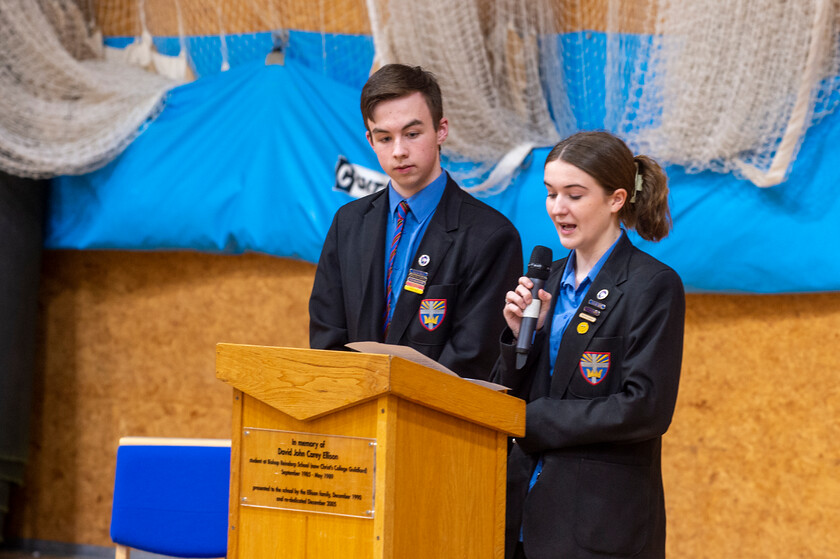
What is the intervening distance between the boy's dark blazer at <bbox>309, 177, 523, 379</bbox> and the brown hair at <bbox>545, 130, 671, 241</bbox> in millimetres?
534

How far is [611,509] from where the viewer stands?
1.98 m

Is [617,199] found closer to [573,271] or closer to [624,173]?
[624,173]

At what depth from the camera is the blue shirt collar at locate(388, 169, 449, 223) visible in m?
2.77

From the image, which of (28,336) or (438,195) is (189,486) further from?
(28,336)

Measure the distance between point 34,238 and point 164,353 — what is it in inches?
36.2

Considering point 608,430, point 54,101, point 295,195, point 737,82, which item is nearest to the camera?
point 608,430

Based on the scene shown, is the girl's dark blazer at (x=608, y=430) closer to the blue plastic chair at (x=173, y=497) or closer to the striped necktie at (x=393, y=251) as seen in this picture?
the striped necktie at (x=393, y=251)

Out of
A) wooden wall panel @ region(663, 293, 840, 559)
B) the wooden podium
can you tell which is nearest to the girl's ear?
the wooden podium

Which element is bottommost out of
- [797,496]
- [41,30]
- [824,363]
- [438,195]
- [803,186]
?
[797,496]

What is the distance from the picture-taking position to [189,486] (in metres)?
2.71

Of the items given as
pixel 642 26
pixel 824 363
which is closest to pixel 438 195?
pixel 642 26

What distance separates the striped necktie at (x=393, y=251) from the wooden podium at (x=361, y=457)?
2.50ft

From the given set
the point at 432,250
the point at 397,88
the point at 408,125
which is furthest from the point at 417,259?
the point at 397,88

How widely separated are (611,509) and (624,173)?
0.76 metres
